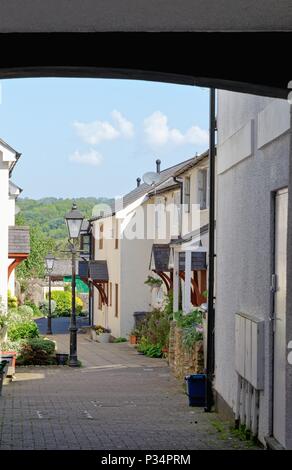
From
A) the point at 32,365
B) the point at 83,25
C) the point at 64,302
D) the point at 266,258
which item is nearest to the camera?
the point at 83,25

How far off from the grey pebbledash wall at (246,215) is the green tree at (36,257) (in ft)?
141

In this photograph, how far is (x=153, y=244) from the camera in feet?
109

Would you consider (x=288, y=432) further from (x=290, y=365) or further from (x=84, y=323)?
(x=84, y=323)

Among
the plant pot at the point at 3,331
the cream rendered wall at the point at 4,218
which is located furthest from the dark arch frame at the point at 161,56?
the cream rendered wall at the point at 4,218

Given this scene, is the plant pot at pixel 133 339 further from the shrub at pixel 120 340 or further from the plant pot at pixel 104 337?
the plant pot at pixel 104 337

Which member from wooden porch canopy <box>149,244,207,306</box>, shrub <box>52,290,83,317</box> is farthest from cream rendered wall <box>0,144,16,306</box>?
shrub <box>52,290,83,317</box>

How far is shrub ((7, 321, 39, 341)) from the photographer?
2419 centimetres

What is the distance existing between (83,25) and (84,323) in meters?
48.4

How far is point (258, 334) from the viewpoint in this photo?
959 cm

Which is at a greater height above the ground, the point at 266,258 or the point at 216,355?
the point at 266,258

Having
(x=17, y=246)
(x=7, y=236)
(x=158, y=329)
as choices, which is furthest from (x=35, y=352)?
(x=158, y=329)

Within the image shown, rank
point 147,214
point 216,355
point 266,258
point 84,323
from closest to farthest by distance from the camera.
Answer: point 266,258, point 216,355, point 147,214, point 84,323

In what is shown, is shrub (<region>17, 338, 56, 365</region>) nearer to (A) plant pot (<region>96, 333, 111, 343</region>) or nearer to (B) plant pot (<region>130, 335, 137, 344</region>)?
(B) plant pot (<region>130, 335, 137, 344</region>)

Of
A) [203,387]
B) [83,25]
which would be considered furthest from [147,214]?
[83,25]
